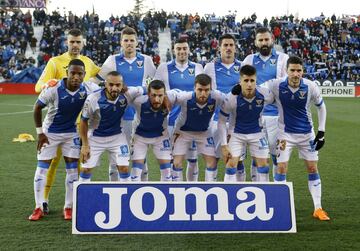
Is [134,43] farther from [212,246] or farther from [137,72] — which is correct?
[212,246]

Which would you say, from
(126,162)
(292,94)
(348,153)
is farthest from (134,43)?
(348,153)

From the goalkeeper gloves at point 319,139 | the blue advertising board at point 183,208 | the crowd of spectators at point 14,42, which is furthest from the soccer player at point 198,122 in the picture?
the crowd of spectators at point 14,42

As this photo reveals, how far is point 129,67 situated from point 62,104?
3.67 feet

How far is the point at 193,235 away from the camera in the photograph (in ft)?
17.1

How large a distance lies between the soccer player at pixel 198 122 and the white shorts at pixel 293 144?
30.0 inches

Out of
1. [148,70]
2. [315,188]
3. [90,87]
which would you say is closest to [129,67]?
[148,70]

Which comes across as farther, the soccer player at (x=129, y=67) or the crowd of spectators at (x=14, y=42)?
the crowd of spectators at (x=14, y=42)

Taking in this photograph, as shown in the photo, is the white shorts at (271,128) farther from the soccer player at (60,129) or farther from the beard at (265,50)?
the soccer player at (60,129)

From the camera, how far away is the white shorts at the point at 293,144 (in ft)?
19.7

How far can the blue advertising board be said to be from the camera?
4.29 m

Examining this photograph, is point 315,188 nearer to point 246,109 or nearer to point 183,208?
point 246,109

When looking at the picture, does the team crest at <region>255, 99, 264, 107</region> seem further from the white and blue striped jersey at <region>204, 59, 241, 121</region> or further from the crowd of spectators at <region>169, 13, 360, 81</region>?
the crowd of spectators at <region>169, 13, 360, 81</region>

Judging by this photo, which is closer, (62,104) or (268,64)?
(62,104)

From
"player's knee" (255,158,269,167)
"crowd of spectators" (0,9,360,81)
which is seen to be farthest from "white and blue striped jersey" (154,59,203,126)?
"crowd of spectators" (0,9,360,81)
